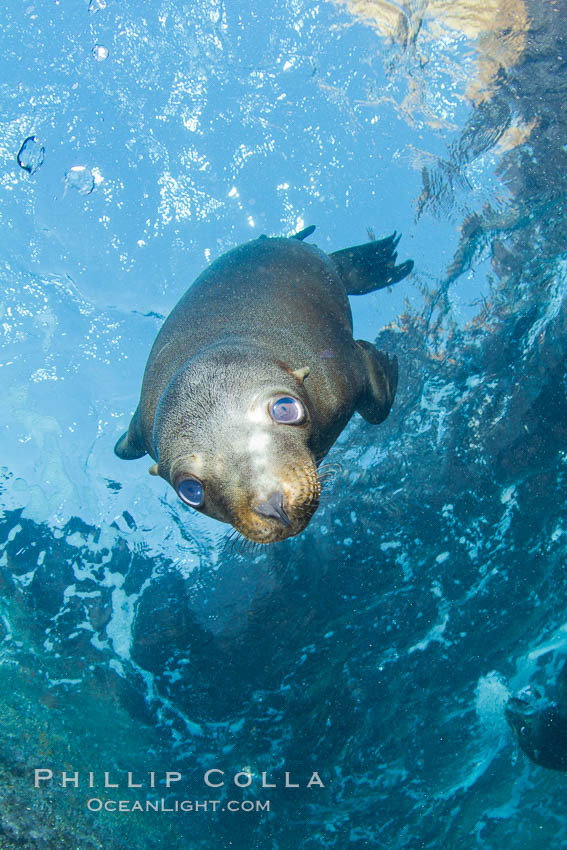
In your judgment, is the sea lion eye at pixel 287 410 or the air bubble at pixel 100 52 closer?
the sea lion eye at pixel 287 410

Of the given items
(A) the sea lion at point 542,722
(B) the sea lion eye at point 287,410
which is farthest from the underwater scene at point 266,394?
(A) the sea lion at point 542,722

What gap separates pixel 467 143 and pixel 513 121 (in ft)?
1.93

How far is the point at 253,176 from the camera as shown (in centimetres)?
691

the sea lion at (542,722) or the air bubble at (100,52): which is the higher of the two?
the air bubble at (100,52)

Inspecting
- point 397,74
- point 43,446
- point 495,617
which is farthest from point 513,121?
point 495,617

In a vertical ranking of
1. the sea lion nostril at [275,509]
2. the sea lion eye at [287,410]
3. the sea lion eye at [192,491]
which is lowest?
the sea lion nostril at [275,509]

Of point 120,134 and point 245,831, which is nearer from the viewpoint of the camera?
point 120,134

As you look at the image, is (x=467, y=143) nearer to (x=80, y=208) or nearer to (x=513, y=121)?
(x=513, y=121)

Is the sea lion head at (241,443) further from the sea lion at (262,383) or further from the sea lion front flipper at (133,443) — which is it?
the sea lion front flipper at (133,443)

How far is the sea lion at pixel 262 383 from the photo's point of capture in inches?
98.0

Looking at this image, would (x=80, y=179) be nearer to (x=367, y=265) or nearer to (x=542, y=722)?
(x=367, y=265)

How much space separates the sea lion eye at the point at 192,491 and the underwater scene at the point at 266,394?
0.09ft

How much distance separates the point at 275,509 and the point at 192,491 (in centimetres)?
56

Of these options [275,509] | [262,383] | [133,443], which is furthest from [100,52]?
[275,509]
